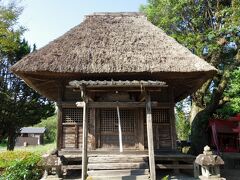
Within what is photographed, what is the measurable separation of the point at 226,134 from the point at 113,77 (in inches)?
365

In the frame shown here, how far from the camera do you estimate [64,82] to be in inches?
391

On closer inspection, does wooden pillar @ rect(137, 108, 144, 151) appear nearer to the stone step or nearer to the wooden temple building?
the wooden temple building

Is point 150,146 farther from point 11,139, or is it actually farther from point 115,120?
point 11,139

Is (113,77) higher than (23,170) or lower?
higher

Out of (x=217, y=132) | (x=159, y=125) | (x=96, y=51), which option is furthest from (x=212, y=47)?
(x=96, y=51)

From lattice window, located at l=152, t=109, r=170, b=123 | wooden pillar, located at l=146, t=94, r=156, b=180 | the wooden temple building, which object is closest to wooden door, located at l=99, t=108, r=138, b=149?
the wooden temple building

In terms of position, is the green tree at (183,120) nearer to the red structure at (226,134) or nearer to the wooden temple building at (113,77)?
the red structure at (226,134)

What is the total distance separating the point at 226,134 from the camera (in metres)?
15.6

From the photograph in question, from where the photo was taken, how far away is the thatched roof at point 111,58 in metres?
8.63

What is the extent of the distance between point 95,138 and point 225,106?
8.85m

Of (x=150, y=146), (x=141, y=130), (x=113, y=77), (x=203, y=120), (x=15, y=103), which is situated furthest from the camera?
(x=15, y=103)

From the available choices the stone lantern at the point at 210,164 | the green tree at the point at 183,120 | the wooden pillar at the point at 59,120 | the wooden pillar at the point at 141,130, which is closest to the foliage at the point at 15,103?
the green tree at the point at 183,120

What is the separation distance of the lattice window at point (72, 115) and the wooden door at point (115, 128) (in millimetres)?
782

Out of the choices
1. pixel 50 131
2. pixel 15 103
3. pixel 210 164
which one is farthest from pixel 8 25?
pixel 50 131
